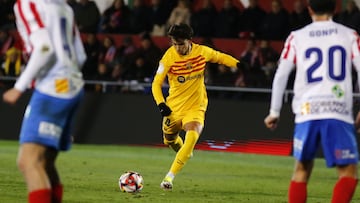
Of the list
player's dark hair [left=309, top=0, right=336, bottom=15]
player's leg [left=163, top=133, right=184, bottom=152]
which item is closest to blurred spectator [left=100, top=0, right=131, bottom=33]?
player's leg [left=163, top=133, right=184, bottom=152]

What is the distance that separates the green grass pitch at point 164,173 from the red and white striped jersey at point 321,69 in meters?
3.15

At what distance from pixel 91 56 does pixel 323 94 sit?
45.7 feet

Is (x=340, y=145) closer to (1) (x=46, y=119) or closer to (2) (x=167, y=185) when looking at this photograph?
(1) (x=46, y=119)

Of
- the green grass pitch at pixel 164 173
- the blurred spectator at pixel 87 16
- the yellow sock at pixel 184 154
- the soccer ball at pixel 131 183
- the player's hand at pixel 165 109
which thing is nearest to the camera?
the green grass pitch at pixel 164 173

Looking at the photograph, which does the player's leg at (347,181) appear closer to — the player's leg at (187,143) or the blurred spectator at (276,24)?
the player's leg at (187,143)

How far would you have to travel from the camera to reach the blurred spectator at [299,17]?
20.6 meters

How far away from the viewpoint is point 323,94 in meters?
8.19

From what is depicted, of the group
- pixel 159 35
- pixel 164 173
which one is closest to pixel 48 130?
pixel 164 173

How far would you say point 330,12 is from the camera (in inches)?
325

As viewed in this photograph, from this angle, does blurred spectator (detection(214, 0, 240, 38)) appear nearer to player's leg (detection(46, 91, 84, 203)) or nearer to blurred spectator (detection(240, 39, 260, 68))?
blurred spectator (detection(240, 39, 260, 68))

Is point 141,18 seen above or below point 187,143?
below

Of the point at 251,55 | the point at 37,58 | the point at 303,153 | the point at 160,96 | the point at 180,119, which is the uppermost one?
the point at 37,58

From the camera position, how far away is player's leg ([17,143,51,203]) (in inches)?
297

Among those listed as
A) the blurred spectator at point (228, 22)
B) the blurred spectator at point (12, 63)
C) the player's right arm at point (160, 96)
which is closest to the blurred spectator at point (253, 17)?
the blurred spectator at point (228, 22)
